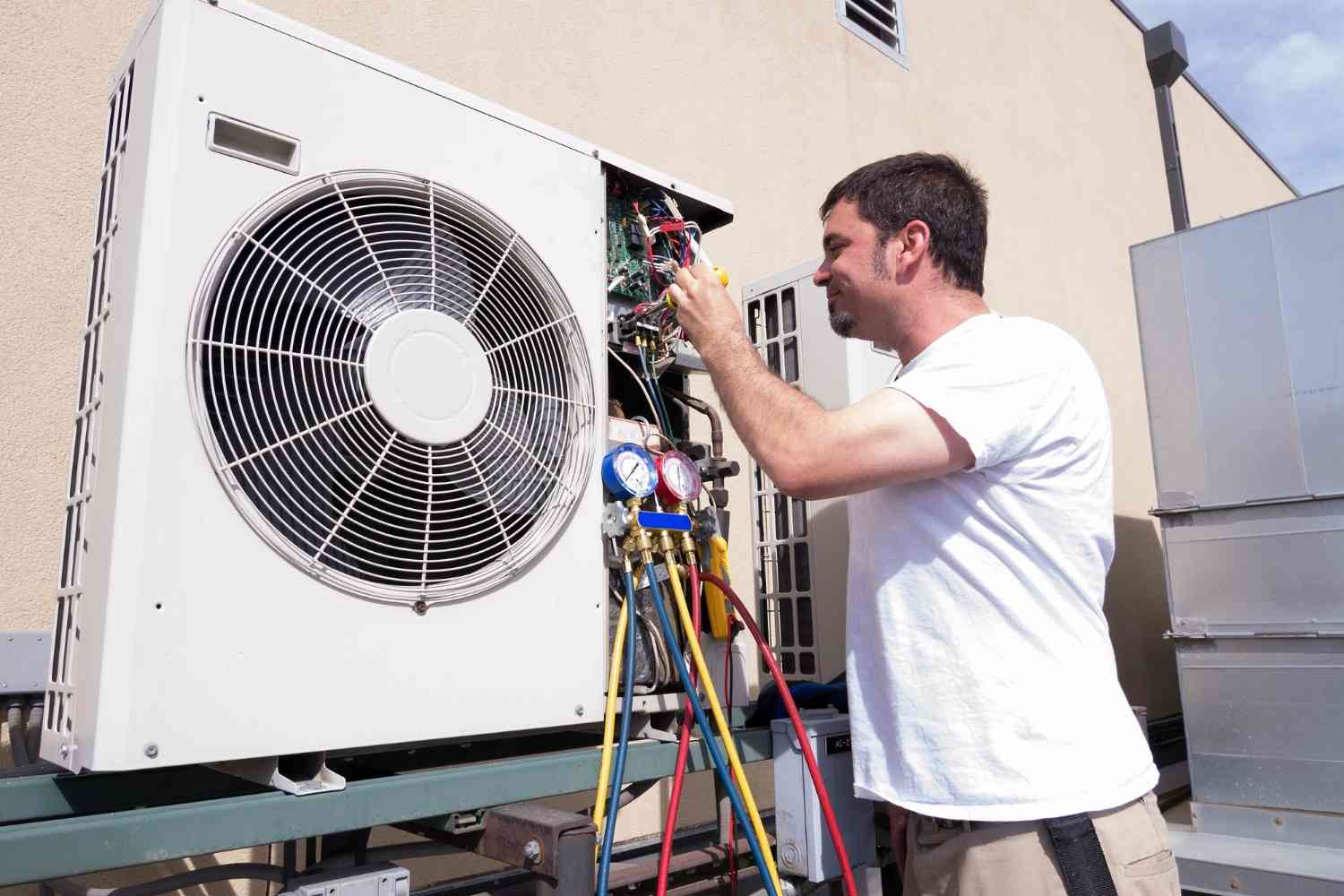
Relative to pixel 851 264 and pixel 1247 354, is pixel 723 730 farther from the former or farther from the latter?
pixel 1247 354

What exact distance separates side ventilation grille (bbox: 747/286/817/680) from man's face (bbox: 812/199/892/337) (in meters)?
0.40

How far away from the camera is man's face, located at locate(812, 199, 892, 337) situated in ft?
4.01

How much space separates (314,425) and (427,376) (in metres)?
0.13

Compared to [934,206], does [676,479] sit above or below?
below

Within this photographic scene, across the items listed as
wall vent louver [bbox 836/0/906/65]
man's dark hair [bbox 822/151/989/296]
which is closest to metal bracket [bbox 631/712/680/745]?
man's dark hair [bbox 822/151/989/296]

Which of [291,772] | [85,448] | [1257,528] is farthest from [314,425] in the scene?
[1257,528]

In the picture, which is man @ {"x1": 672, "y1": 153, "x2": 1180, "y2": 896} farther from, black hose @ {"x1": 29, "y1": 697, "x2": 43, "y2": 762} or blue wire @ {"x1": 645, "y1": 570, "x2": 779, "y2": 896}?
black hose @ {"x1": 29, "y1": 697, "x2": 43, "y2": 762}

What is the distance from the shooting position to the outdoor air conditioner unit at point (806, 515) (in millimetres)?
1591

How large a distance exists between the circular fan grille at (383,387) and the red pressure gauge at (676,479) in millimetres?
128

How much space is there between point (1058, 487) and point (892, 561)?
0.69 feet

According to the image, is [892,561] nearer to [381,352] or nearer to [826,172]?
[381,352]

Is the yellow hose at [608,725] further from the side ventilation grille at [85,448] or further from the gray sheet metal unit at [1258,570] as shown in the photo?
the gray sheet metal unit at [1258,570]

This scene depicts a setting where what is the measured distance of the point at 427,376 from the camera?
949 mm

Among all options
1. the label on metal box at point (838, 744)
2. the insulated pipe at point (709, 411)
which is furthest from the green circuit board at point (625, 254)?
the label on metal box at point (838, 744)
